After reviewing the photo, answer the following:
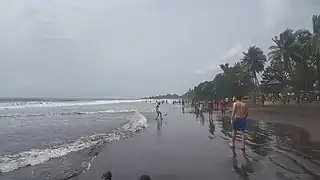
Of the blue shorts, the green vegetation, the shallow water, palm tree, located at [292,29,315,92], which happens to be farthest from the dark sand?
palm tree, located at [292,29,315,92]

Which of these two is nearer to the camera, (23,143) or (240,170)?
(240,170)

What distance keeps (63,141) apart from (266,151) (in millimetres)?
10220

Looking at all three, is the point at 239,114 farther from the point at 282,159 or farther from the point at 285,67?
the point at 285,67

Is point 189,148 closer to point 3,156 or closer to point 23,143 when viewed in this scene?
point 3,156

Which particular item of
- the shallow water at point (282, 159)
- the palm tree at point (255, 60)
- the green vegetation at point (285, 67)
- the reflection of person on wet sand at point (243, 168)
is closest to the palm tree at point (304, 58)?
the green vegetation at point (285, 67)

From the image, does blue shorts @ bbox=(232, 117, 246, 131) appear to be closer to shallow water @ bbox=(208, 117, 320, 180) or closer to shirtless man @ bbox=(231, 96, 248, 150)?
shirtless man @ bbox=(231, 96, 248, 150)

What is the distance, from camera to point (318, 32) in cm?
4266

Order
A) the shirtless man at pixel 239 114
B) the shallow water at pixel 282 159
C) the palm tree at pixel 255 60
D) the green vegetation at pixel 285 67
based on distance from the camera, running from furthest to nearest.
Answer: the palm tree at pixel 255 60, the green vegetation at pixel 285 67, the shirtless man at pixel 239 114, the shallow water at pixel 282 159

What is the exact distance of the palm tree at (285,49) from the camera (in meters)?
49.5

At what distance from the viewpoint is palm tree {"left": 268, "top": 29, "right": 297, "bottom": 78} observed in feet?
163

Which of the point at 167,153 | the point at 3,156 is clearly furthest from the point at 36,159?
the point at 167,153

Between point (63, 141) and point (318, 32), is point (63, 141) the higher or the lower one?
the lower one

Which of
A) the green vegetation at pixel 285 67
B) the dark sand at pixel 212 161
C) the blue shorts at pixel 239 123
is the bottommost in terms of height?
the dark sand at pixel 212 161

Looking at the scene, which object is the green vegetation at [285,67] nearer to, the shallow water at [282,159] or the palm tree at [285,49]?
the palm tree at [285,49]
